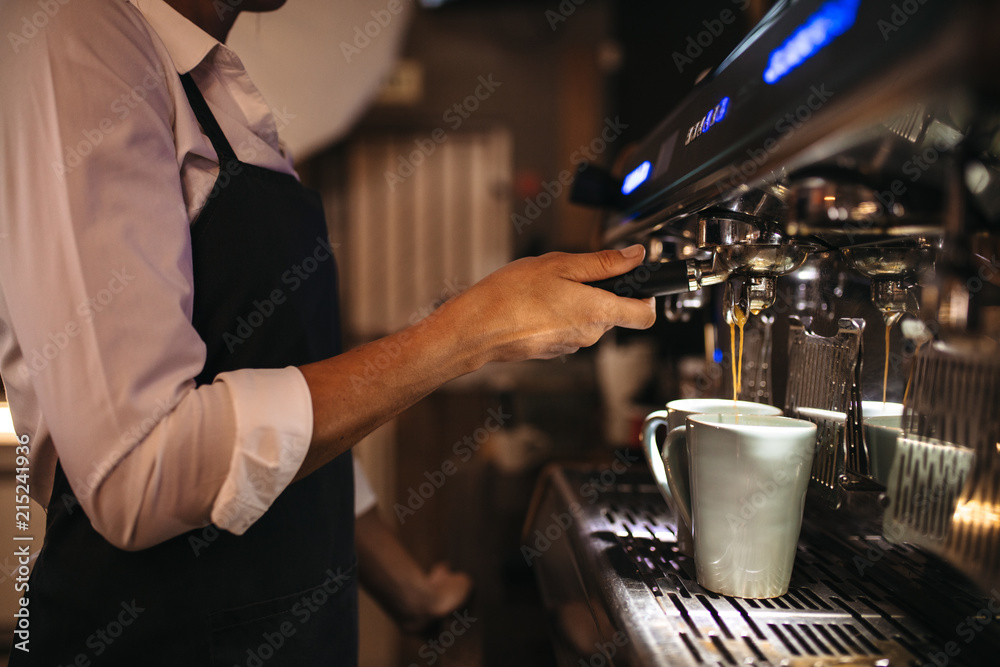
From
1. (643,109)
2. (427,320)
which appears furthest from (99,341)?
(643,109)

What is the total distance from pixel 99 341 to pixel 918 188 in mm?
634

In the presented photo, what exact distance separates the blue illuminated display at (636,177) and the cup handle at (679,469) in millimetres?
330

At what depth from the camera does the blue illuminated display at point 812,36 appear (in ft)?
1.23

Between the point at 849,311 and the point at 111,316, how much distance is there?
707 millimetres

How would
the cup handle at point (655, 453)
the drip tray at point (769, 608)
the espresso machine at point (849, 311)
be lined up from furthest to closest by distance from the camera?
the cup handle at point (655, 453), the drip tray at point (769, 608), the espresso machine at point (849, 311)

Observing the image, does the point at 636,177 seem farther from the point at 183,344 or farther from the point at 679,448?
the point at 183,344

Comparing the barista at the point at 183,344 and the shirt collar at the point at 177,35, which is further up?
the shirt collar at the point at 177,35

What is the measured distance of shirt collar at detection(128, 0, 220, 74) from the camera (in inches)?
28.9

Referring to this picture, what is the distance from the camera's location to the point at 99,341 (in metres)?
0.52

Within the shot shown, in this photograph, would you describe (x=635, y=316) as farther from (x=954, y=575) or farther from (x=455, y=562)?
(x=455, y=562)

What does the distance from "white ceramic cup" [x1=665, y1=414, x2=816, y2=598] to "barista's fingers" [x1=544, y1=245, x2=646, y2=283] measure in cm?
17

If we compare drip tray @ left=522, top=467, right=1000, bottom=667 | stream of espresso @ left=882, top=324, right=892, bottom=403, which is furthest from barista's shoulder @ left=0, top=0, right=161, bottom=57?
stream of espresso @ left=882, top=324, right=892, bottom=403

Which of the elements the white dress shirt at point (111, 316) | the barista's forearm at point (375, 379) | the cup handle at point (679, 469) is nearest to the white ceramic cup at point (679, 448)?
the cup handle at point (679, 469)

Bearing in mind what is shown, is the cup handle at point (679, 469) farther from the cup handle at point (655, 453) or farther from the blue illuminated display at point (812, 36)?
the blue illuminated display at point (812, 36)
